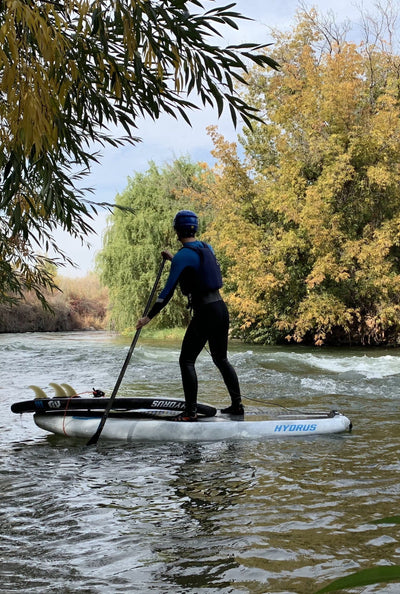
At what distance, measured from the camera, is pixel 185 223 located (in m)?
5.67

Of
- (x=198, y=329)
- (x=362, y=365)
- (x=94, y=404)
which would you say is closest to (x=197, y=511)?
(x=198, y=329)

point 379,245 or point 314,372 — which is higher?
point 379,245

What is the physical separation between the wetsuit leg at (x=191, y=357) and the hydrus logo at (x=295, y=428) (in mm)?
790

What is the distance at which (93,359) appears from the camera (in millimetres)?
14539

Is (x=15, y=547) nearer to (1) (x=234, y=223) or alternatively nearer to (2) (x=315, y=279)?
(2) (x=315, y=279)

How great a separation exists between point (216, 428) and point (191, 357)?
669 millimetres

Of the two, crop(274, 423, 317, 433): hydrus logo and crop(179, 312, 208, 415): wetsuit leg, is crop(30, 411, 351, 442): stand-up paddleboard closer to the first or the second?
crop(274, 423, 317, 433): hydrus logo

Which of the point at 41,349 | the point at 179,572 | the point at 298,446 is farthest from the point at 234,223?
the point at 179,572

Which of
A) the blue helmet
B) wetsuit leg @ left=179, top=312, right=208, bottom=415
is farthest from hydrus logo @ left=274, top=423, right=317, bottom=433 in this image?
the blue helmet

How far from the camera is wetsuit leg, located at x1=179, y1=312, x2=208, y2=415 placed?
5.66 m

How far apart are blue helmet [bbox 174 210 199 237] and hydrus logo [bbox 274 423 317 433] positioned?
1.91 metres

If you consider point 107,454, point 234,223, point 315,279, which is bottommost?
point 107,454

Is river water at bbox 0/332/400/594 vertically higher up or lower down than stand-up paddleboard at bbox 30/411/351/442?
lower down

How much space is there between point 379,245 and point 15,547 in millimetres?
15795
